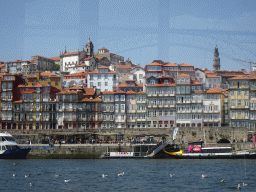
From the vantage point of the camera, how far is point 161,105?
9381cm

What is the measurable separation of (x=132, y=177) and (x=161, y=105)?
150 feet

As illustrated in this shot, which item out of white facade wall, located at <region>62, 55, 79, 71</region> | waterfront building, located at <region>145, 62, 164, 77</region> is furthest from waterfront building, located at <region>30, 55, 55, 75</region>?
waterfront building, located at <region>145, 62, 164, 77</region>

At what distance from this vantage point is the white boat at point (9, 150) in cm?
7312

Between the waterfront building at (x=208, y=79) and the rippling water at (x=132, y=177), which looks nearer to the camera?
the rippling water at (x=132, y=177)

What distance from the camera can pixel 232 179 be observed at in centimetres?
4694

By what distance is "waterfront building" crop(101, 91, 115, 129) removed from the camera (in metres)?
95.5

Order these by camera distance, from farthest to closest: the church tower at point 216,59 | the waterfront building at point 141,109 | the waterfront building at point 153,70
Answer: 1. the church tower at point 216,59
2. the waterfront building at point 153,70
3. the waterfront building at point 141,109

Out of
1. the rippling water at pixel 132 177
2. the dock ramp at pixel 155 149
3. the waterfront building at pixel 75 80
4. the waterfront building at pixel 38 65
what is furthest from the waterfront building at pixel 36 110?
the waterfront building at pixel 38 65

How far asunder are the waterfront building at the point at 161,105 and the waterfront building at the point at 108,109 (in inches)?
308

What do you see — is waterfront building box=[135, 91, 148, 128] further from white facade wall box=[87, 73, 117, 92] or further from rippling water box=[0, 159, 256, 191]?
rippling water box=[0, 159, 256, 191]

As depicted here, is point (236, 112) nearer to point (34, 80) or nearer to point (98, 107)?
point (98, 107)

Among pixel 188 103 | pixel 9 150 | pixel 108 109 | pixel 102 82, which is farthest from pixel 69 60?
pixel 9 150

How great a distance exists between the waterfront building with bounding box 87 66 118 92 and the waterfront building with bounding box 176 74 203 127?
2292 cm

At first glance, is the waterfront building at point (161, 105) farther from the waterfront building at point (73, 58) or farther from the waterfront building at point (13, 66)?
the waterfront building at point (13, 66)
